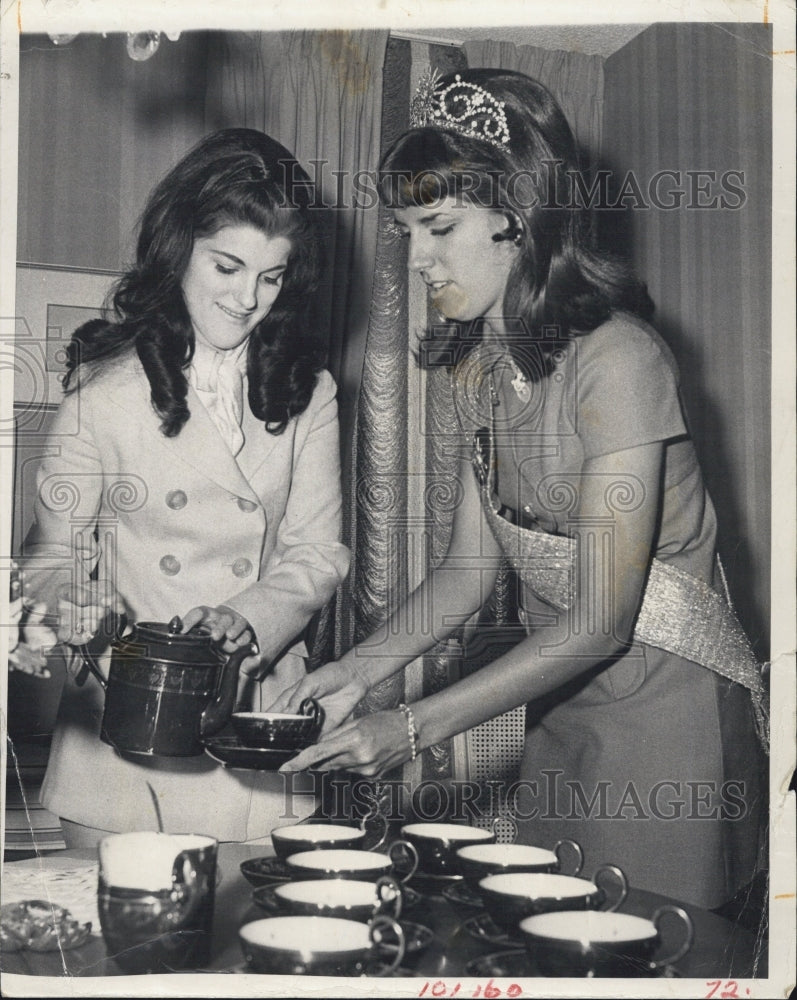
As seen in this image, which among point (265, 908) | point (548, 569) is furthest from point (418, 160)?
point (265, 908)

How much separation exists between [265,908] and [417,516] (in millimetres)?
538

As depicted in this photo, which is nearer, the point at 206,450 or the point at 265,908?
the point at 265,908

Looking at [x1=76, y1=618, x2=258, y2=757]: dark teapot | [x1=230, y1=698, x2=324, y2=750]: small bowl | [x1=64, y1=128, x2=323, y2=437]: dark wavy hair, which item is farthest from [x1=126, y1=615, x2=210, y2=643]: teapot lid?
[x1=64, y1=128, x2=323, y2=437]: dark wavy hair

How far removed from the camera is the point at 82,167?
145 centimetres

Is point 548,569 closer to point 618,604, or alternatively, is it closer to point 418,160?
point 618,604

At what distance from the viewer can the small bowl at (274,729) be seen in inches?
52.7

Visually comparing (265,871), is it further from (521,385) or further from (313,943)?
(521,385)

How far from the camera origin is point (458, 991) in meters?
1.30

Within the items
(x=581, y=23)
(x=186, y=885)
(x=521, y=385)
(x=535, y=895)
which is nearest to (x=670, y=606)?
(x=521, y=385)

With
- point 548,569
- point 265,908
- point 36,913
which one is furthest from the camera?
point 548,569

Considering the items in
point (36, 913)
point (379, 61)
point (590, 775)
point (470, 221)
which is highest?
point (379, 61)

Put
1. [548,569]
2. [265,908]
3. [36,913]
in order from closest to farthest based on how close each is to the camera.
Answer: [265,908] → [36,913] → [548,569]

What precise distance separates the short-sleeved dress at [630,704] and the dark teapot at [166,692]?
403 mm

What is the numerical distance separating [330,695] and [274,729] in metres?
0.10
